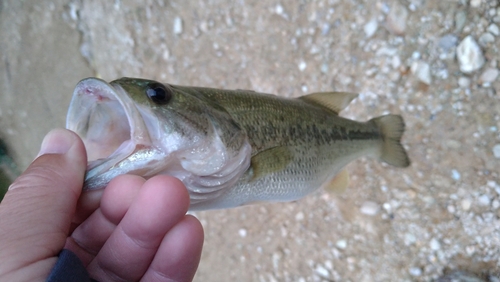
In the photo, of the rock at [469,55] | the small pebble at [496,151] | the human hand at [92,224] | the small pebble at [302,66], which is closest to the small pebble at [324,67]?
the small pebble at [302,66]

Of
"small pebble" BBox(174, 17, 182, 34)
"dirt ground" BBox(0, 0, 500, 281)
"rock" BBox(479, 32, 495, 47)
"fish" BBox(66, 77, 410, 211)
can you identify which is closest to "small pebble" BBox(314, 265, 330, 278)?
"dirt ground" BBox(0, 0, 500, 281)

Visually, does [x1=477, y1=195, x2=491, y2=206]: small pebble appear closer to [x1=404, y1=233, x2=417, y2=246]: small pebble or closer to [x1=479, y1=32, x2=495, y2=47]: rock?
[x1=404, y1=233, x2=417, y2=246]: small pebble

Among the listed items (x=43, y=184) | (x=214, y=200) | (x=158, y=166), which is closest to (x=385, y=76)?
(x=214, y=200)

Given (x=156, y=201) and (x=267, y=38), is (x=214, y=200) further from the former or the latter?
(x=267, y=38)

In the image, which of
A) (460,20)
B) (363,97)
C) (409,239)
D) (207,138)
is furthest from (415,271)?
(207,138)

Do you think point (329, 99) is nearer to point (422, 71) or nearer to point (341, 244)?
point (422, 71)

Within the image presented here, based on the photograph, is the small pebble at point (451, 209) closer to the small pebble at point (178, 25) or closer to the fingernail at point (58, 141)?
the fingernail at point (58, 141)

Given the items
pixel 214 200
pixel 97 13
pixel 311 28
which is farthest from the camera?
pixel 97 13

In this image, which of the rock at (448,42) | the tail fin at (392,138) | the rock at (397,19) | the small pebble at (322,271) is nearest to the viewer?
the tail fin at (392,138)
